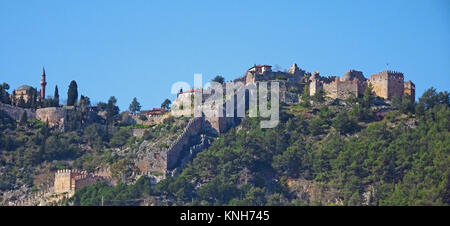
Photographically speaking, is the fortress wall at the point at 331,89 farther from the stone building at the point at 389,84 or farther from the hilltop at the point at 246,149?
the stone building at the point at 389,84

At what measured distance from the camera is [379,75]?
86.3 metres

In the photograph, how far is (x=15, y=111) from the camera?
8962cm

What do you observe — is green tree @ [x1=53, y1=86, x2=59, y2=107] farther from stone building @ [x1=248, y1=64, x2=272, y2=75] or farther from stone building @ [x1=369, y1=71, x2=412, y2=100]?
stone building @ [x1=369, y1=71, x2=412, y2=100]

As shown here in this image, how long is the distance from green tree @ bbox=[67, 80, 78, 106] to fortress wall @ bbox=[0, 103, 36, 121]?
8.69 ft

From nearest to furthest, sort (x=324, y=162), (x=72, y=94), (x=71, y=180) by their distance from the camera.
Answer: (x=71, y=180), (x=324, y=162), (x=72, y=94)

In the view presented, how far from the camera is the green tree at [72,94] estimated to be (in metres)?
90.3

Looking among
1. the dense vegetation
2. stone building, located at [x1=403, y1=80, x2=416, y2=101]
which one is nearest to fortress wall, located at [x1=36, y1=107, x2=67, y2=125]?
the dense vegetation

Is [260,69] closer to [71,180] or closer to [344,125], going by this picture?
[344,125]

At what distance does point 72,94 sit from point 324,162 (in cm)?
2342

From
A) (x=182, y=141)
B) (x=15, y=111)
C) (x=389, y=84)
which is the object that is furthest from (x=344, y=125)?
(x=15, y=111)

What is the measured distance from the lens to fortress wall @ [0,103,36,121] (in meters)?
89.3

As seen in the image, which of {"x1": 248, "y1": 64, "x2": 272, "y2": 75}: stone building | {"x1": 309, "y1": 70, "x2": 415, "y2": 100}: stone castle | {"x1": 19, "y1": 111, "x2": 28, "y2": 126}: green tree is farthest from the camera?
{"x1": 248, "y1": 64, "x2": 272, "y2": 75}: stone building
